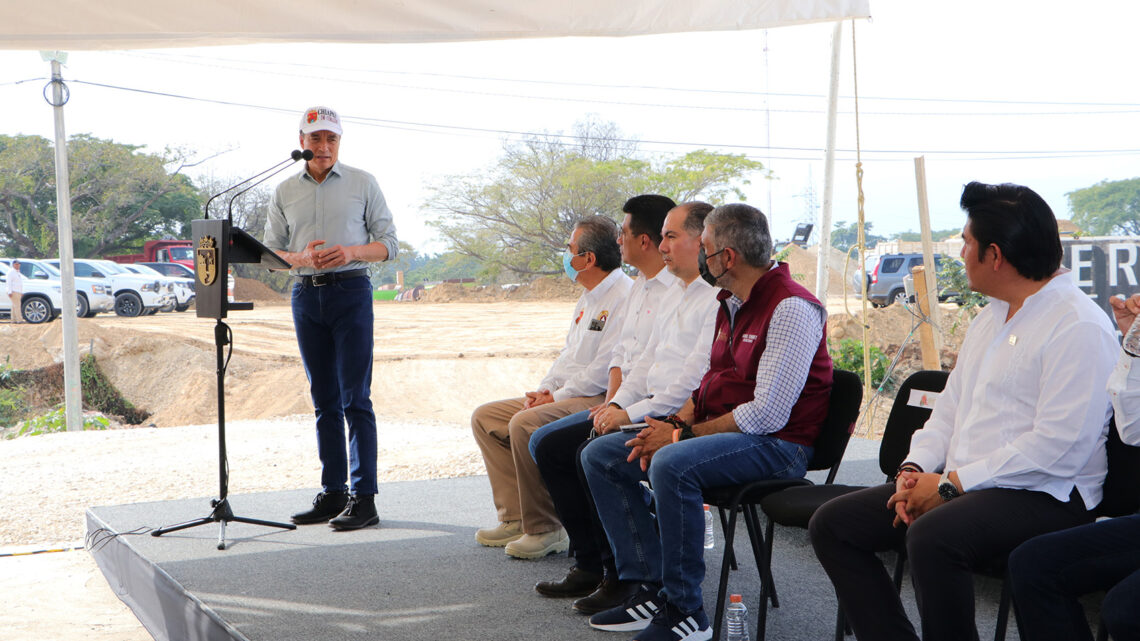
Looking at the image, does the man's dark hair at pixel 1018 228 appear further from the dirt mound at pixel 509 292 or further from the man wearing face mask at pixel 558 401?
the dirt mound at pixel 509 292

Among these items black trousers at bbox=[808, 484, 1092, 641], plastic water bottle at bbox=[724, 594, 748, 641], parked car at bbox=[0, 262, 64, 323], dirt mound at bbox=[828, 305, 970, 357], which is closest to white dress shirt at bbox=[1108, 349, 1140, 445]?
black trousers at bbox=[808, 484, 1092, 641]

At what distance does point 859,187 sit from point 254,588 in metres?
3.48

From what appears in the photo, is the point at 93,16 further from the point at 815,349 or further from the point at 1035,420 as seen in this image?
the point at 1035,420

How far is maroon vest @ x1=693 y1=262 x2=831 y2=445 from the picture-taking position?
256 centimetres

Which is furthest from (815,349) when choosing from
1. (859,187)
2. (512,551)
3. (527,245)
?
(527,245)

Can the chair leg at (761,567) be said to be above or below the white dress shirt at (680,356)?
below

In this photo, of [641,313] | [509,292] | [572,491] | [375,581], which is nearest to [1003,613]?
[572,491]

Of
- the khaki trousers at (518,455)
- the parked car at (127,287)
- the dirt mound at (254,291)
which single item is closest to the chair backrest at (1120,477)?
the khaki trousers at (518,455)

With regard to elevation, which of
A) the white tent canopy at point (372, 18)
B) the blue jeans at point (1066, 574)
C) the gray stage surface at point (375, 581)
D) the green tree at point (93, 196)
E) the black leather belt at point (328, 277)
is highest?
the green tree at point (93, 196)

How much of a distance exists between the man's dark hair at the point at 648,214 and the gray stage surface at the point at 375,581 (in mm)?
1185

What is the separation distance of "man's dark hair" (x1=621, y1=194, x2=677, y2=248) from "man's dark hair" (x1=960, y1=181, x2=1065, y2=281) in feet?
3.98

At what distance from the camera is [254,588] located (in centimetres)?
313

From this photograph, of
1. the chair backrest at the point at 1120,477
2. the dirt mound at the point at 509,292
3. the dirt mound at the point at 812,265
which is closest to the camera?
the chair backrest at the point at 1120,477

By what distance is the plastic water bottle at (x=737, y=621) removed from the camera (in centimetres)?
253
